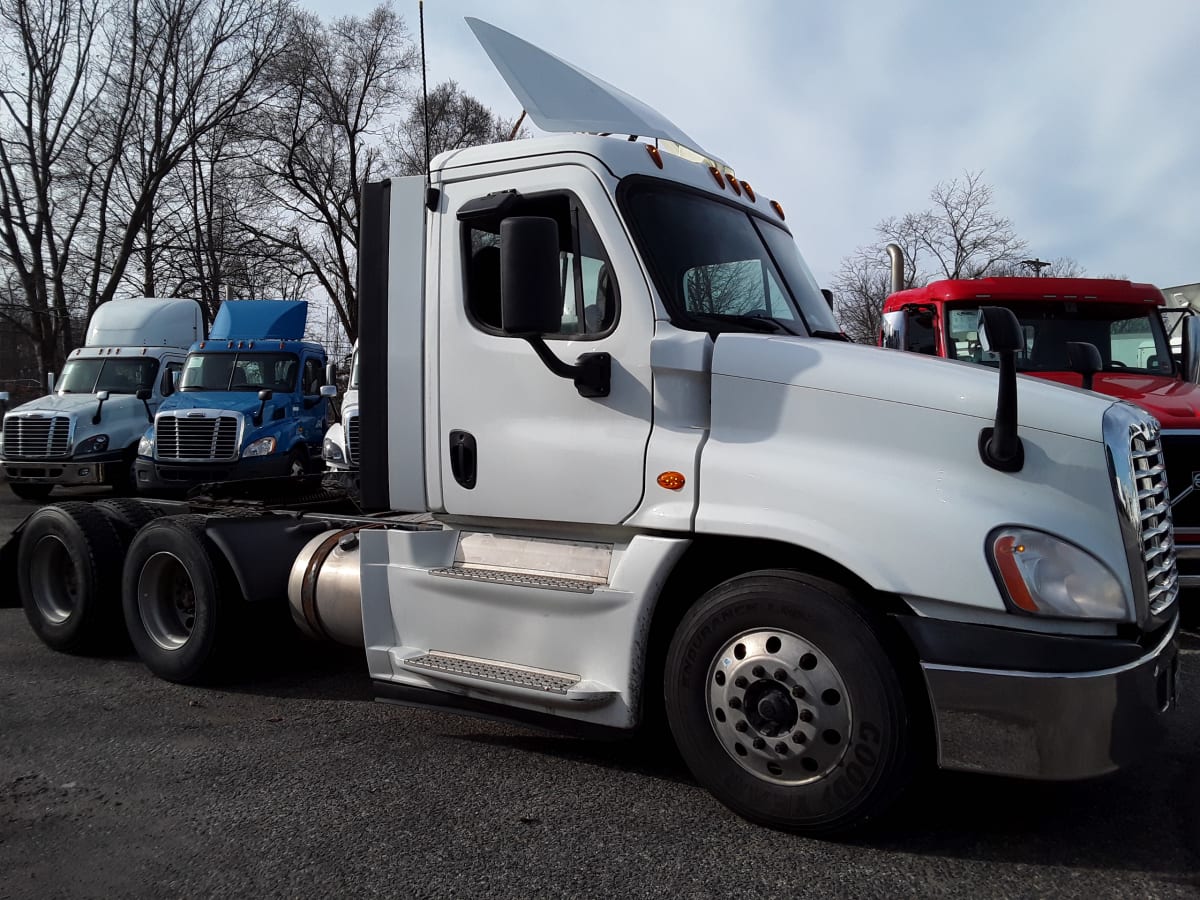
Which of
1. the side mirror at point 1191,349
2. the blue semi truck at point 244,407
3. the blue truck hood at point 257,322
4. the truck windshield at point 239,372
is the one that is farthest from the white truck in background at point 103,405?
the side mirror at point 1191,349

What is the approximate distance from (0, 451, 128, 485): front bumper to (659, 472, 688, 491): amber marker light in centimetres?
1390

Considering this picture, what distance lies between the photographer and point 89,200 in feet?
97.5

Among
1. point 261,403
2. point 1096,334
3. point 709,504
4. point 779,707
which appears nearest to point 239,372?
point 261,403

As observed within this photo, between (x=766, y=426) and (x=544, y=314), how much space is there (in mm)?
916

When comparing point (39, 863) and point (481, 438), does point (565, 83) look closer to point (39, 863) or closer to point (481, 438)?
point (481, 438)

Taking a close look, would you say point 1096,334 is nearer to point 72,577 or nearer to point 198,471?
point 72,577

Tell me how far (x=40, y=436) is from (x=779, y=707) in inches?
599

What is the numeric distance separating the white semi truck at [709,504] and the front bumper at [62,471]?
1174 centimetres

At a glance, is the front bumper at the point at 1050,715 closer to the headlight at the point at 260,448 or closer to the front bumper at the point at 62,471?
the headlight at the point at 260,448

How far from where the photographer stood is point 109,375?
649 inches

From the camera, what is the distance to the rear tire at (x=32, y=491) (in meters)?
15.6

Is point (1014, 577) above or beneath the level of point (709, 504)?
beneath

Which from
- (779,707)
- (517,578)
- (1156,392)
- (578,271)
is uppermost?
(578,271)

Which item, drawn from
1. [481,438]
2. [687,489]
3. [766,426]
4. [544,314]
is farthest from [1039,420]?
[481,438]
